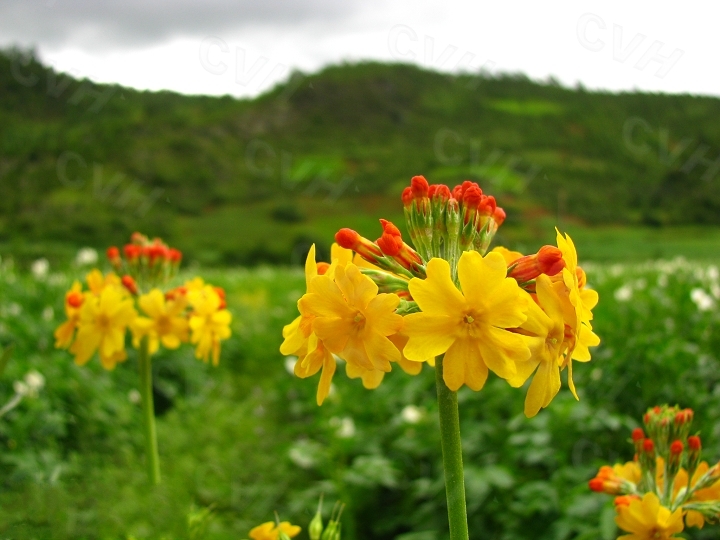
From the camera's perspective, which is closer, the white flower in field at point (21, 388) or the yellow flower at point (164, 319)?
the yellow flower at point (164, 319)

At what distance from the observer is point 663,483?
142cm

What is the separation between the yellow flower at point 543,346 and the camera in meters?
0.88

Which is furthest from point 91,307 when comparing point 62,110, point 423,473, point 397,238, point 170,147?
point 170,147

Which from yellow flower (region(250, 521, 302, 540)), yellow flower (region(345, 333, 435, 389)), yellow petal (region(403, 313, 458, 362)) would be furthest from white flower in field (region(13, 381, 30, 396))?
yellow petal (region(403, 313, 458, 362))

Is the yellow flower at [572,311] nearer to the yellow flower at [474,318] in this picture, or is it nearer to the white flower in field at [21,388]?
the yellow flower at [474,318]

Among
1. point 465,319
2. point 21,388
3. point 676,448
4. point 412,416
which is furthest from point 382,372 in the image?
point 21,388

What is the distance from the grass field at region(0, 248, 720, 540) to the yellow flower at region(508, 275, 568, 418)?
0.73 metres

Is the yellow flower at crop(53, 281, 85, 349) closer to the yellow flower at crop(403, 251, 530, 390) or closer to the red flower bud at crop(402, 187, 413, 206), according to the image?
the red flower bud at crop(402, 187, 413, 206)

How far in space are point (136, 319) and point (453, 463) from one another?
1397 mm

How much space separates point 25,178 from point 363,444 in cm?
3042

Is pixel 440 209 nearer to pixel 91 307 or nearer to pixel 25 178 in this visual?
pixel 91 307

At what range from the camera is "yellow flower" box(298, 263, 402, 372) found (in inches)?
34.9

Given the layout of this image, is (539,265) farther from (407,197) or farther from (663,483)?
(663,483)

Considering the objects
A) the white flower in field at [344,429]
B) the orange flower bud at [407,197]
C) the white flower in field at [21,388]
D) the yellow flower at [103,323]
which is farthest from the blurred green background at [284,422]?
the orange flower bud at [407,197]
